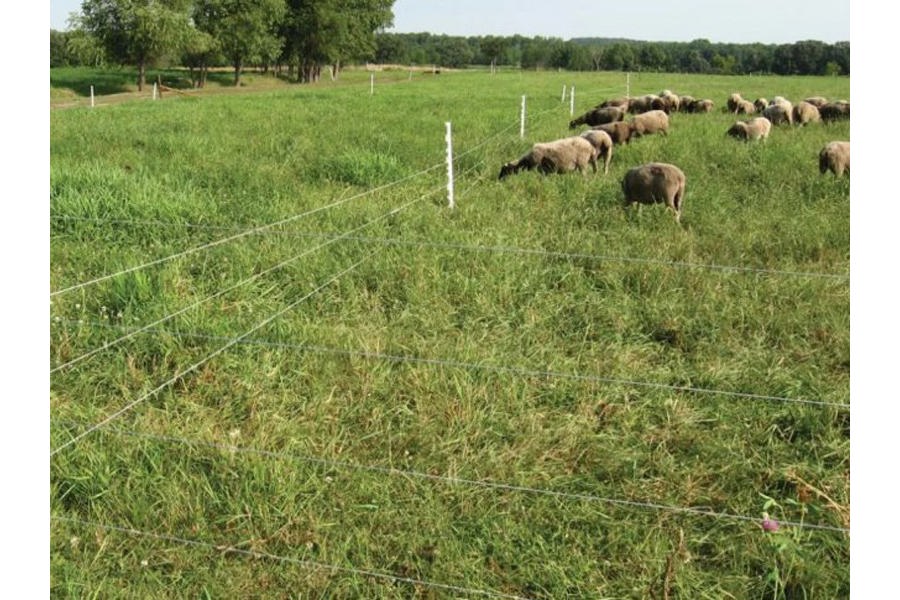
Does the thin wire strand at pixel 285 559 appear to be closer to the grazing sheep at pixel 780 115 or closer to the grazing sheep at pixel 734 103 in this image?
the grazing sheep at pixel 780 115

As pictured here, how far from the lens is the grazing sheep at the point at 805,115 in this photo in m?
15.8

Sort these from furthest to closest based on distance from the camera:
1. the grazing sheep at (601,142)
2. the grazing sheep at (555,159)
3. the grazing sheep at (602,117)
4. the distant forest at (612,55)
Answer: the distant forest at (612,55) < the grazing sheep at (602,117) < the grazing sheep at (601,142) < the grazing sheep at (555,159)

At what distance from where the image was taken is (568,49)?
3607 inches

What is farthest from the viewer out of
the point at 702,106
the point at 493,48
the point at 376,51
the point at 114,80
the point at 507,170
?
the point at 493,48

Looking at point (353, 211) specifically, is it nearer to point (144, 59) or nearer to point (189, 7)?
point (144, 59)

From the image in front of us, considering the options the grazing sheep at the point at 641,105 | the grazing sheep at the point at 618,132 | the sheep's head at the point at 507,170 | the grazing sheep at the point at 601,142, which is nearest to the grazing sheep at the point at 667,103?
the grazing sheep at the point at 641,105

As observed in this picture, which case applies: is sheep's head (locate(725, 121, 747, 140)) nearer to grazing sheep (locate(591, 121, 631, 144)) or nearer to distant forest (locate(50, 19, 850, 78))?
grazing sheep (locate(591, 121, 631, 144))

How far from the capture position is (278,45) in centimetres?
4534

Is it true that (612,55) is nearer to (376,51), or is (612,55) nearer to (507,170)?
(376,51)

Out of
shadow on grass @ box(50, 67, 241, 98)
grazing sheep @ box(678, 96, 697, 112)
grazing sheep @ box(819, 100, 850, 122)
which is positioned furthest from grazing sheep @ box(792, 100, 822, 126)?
shadow on grass @ box(50, 67, 241, 98)

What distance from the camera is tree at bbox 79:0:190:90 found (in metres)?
37.3

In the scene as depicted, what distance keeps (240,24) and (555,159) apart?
39.4 m

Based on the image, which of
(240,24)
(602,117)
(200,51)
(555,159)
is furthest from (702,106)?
(240,24)

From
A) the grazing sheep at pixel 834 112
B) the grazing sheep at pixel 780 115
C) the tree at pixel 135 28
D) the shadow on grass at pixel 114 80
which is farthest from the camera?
the shadow on grass at pixel 114 80
